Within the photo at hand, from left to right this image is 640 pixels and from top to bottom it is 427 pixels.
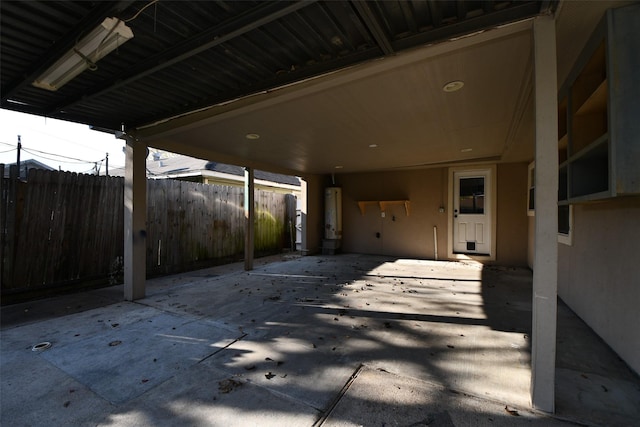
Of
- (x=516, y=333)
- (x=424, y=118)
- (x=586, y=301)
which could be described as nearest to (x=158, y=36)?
(x=424, y=118)

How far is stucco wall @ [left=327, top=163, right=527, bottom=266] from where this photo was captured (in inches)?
255

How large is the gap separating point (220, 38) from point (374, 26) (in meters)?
1.12

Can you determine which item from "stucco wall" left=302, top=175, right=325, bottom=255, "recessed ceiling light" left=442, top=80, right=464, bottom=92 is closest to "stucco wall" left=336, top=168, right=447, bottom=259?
"stucco wall" left=302, top=175, right=325, bottom=255

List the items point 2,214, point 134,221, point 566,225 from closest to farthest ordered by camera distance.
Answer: point 2,214
point 566,225
point 134,221

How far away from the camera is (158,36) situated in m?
2.19

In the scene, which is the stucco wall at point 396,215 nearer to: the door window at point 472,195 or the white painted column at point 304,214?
the door window at point 472,195

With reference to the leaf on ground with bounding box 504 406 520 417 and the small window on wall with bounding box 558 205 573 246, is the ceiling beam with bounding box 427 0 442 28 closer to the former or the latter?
the leaf on ground with bounding box 504 406 520 417

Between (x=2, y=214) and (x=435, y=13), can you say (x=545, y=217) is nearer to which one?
(x=435, y=13)

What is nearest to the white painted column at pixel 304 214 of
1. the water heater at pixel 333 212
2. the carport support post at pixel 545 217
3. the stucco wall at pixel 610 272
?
the water heater at pixel 333 212

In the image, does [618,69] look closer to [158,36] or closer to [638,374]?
[638,374]

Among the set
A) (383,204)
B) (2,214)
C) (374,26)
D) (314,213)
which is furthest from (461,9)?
(314,213)

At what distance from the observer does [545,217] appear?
174 centimetres

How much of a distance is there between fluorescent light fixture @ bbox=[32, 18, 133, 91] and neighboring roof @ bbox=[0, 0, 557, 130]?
0.17 ft

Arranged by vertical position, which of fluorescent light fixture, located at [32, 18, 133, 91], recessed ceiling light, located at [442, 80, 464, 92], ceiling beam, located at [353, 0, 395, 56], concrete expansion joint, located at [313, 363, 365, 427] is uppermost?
ceiling beam, located at [353, 0, 395, 56]
